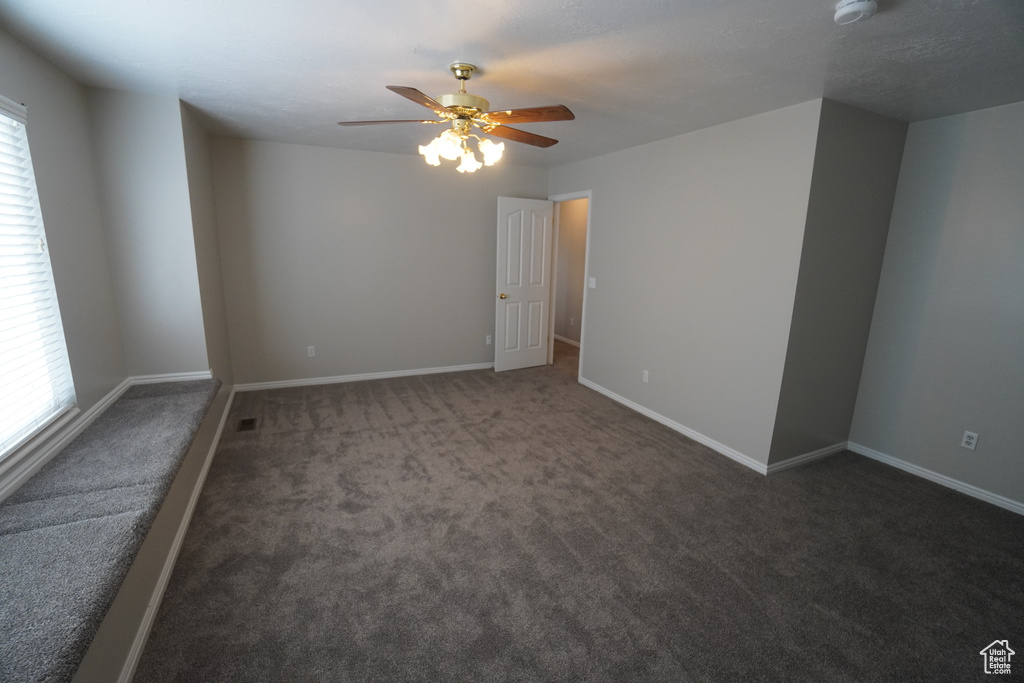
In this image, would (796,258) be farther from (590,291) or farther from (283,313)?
(283,313)

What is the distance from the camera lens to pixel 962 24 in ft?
5.39

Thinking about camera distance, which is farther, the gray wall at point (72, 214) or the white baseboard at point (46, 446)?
the gray wall at point (72, 214)

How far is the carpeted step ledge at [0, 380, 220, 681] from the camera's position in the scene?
3.88 ft

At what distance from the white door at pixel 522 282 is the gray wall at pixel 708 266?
0.89 m

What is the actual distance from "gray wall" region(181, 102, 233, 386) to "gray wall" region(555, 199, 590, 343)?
438 cm

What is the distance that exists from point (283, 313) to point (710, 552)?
166 inches

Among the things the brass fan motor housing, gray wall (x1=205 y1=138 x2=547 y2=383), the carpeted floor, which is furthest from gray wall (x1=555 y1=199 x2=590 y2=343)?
the brass fan motor housing

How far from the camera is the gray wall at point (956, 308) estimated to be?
263 centimetres

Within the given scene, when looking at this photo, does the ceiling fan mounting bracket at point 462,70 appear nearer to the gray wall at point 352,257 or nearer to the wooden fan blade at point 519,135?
the wooden fan blade at point 519,135

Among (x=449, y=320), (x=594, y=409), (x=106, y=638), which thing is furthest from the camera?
(x=449, y=320)

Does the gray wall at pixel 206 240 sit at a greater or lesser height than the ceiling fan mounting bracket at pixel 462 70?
lesser

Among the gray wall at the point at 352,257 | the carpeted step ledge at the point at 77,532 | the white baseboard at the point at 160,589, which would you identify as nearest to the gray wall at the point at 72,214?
the carpeted step ledge at the point at 77,532

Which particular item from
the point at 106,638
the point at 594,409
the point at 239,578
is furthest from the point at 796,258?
the point at 106,638

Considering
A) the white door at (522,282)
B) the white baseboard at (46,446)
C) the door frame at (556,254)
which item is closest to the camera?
the white baseboard at (46,446)
